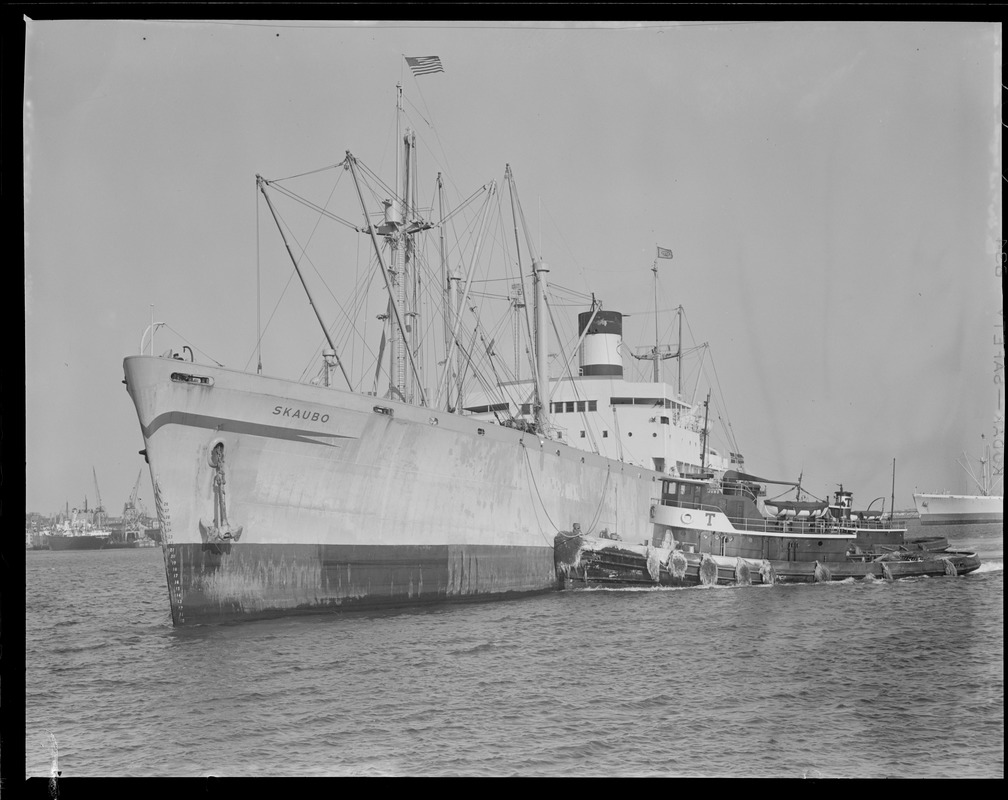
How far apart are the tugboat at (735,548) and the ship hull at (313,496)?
3513 mm

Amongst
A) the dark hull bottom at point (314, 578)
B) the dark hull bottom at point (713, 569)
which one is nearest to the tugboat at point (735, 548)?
the dark hull bottom at point (713, 569)

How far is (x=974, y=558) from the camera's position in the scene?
32.9m

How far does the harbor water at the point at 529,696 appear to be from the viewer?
33.3 feet

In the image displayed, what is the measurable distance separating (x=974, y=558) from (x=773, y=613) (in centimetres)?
1648

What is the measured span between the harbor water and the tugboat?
4.88 m

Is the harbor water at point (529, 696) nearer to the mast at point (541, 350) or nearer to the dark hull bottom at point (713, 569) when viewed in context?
the dark hull bottom at point (713, 569)

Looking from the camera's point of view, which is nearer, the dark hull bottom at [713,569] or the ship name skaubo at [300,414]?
the ship name skaubo at [300,414]

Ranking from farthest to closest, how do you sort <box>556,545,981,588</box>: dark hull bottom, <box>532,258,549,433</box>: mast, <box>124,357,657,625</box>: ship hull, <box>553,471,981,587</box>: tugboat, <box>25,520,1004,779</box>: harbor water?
<box>532,258,549,433</box>: mast < <box>553,471,981,587</box>: tugboat < <box>556,545,981,588</box>: dark hull bottom < <box>124,357,657,625</box>: ship hull < <box>25,520,1004,779</box>: harbor water

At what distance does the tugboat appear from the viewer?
26.0 metres

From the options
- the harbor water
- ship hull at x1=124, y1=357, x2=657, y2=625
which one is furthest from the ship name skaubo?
A: the harbor water

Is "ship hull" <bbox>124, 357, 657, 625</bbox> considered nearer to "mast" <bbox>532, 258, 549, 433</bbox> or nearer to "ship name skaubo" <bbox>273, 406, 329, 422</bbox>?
"ship name skaubo" <bbox>273, 406, 329, 422</bbox>

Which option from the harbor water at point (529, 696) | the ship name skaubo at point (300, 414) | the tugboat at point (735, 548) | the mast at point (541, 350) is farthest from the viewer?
the mast at point (541, 350)

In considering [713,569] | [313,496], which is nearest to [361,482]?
[313,496]
